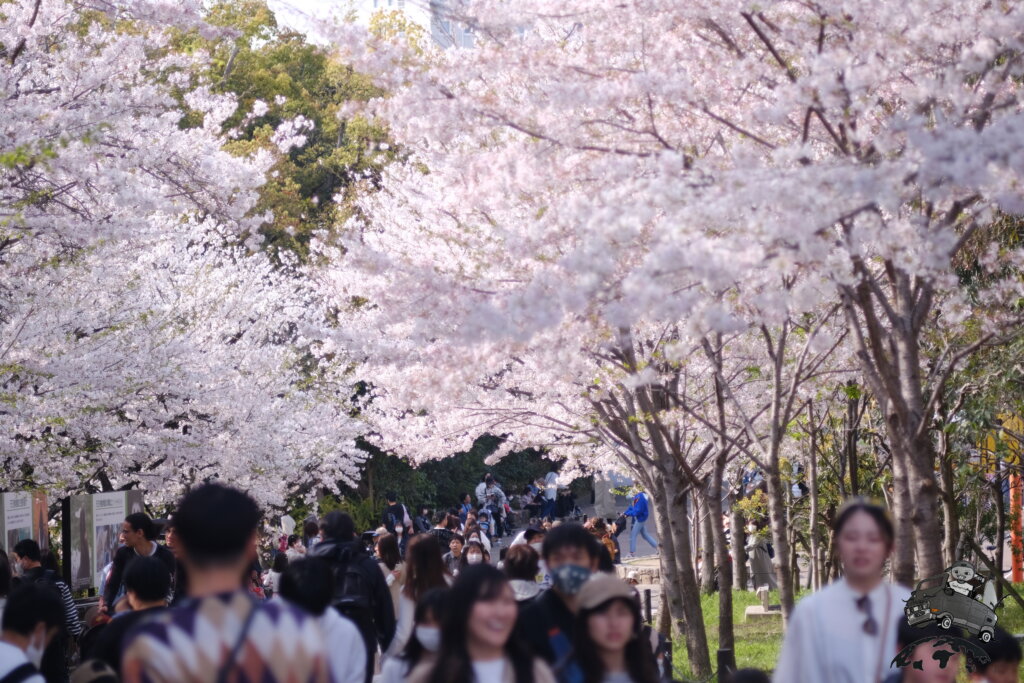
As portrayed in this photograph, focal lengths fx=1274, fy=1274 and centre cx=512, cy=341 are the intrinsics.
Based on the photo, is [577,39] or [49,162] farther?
[577,39]

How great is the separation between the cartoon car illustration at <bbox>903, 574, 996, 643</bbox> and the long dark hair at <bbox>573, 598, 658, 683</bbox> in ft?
5.63

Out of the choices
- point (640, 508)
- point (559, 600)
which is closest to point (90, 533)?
point (559, 600)

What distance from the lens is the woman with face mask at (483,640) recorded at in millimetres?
4324

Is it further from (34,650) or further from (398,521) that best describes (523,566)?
(398,521)

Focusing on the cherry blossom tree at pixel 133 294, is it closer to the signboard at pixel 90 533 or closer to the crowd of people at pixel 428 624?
the signboard at pixel 90 533

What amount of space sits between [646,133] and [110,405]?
→ 1138 cm

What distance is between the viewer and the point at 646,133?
847 cm

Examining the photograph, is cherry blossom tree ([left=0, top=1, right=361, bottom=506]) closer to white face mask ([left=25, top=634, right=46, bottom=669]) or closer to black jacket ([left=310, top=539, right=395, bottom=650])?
black jacket ([left=310, top=539, right=395, bottom=650])

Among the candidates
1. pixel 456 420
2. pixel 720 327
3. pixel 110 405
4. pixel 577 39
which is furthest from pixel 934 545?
pixel 110 405

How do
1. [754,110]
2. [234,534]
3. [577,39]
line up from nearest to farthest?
[234,534] → [754,110] → [577,39]

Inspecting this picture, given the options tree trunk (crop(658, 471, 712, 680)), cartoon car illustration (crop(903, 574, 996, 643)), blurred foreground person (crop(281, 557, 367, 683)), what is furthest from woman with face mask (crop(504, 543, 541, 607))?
tree trunk (crop(658, 471, 712, 680))

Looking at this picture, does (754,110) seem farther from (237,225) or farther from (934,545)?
(237,225)

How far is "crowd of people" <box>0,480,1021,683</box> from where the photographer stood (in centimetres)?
329

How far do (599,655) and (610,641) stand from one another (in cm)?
8
